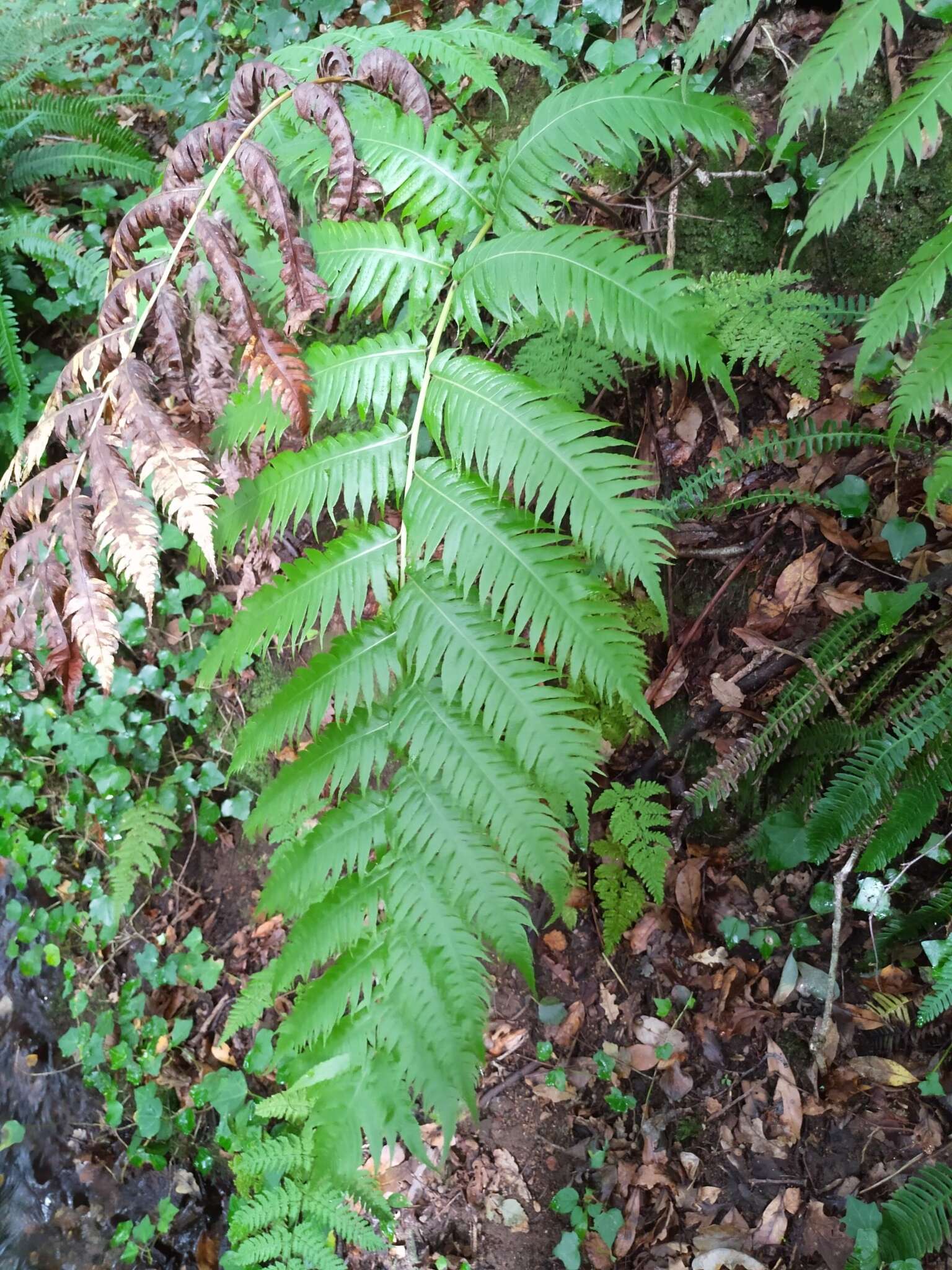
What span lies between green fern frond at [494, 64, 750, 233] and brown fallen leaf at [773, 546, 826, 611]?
118cm

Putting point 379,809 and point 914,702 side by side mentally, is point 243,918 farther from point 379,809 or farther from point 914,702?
point 914,702

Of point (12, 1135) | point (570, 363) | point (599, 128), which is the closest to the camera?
point (599, 128)

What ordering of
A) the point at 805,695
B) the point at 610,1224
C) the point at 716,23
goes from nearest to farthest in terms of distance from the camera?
1. the point at 716,23
2. the point at 805,695
3. the point at 610,1224

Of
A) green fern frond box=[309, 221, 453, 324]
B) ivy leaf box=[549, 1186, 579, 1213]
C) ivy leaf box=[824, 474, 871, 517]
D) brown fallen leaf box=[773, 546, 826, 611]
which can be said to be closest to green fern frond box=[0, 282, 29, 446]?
green fern frond box=[309, 221, 453, 324]

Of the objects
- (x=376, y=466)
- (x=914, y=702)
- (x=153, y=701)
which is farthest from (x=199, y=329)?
(x=153, y=701)

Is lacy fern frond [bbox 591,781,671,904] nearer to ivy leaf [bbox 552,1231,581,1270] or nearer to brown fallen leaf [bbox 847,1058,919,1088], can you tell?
brown fallen leaf [bbox 847,1058,919,1088]

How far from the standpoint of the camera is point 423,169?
79.1 inches

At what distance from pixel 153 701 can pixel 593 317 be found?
317 centimetres

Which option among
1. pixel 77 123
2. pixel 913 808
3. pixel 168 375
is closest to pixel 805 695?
pixel 913 808

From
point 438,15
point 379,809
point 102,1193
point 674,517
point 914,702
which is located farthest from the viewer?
point 102,1193

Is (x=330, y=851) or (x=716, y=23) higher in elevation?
(x=716, y=23)

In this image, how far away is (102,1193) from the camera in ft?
11.8

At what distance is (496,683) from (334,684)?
0.38m

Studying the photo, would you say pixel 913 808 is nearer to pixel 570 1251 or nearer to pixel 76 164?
pixel 570 1251
